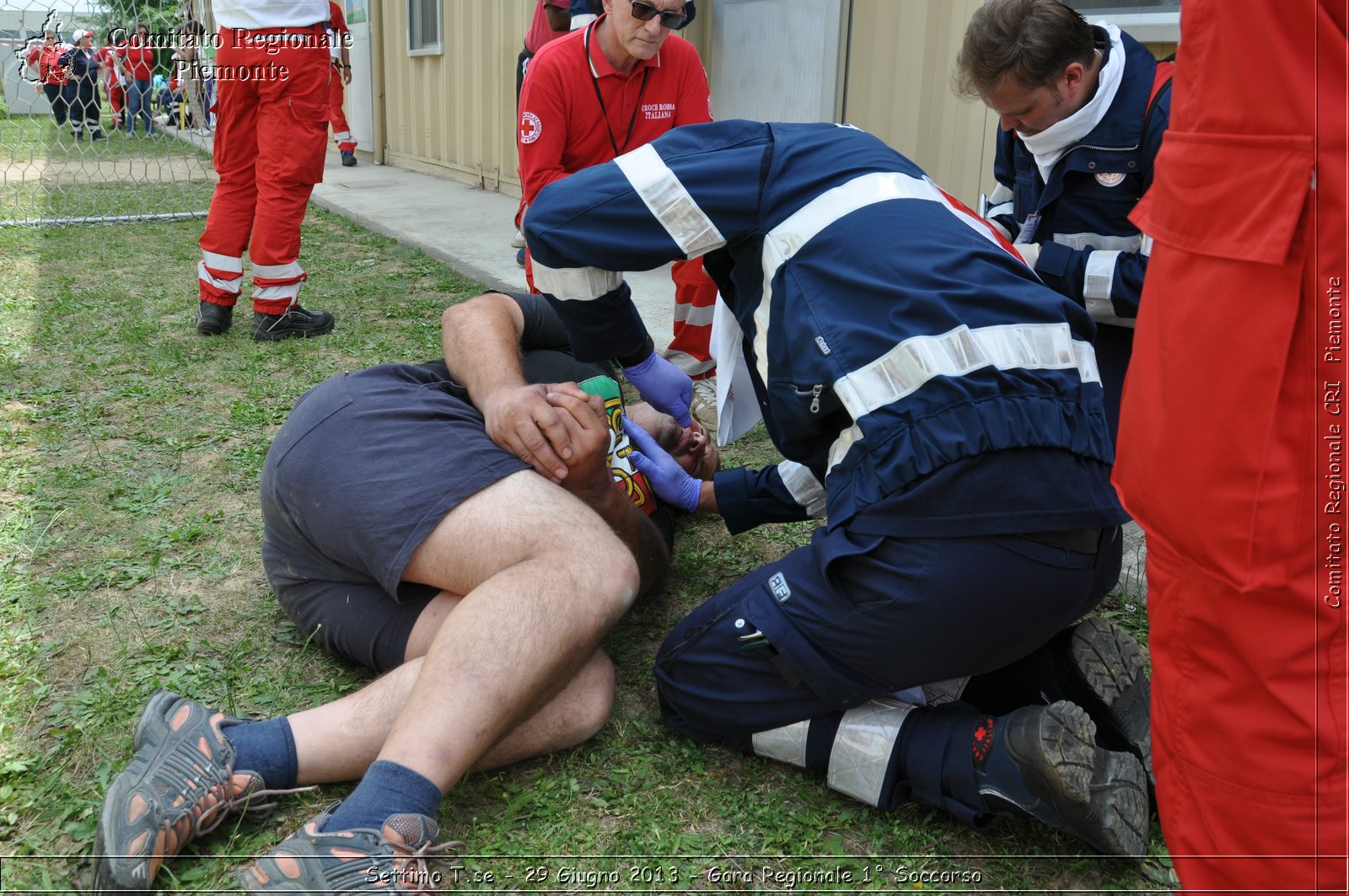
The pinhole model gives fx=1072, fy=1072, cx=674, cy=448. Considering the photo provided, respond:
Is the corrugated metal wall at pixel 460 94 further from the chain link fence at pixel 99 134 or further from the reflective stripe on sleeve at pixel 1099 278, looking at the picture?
the reflective stripe on sleeve at pixel 1099 278

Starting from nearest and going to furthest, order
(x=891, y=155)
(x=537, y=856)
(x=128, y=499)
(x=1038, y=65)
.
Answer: (x=537, y=856)
(x=891, y=155)
(x=1038, y=65)
(x=128, y=499)

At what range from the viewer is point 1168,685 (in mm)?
1314

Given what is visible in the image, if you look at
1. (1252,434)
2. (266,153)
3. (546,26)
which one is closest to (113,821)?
(1252,434)

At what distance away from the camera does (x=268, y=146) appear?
15.0ft

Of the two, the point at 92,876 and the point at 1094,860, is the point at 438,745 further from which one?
the point at 1094,860

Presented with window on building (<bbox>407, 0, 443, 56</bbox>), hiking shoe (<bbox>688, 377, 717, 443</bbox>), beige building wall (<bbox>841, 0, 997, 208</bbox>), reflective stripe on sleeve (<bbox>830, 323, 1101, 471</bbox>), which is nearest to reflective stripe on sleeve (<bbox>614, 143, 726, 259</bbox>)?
reflective stripe on sleeve (<bbox>830, 323, 1101, 471</bbox>)

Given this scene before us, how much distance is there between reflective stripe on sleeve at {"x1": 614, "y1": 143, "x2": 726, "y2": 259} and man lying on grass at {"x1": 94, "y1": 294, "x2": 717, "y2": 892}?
452 millimetres

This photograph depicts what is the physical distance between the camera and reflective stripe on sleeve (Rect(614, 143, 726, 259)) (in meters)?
1.82

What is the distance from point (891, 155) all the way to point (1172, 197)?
0.74 metres

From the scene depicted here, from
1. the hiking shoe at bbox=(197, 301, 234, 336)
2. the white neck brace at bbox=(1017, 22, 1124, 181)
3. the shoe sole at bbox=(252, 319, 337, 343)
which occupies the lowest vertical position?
the shoe sole at bbox=(252, 319, 337, 343)

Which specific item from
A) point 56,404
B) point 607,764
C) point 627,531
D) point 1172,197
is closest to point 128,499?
point 56,404

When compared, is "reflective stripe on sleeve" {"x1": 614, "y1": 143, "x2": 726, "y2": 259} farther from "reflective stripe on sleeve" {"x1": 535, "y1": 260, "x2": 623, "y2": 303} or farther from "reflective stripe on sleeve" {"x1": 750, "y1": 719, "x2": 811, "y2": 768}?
"reflective stripe on sleeve" {"x1": 750, "y1": 719, "x2": 811, "y2": 768}

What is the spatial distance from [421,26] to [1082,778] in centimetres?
1127

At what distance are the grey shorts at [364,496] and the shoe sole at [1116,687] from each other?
3.56 ft
